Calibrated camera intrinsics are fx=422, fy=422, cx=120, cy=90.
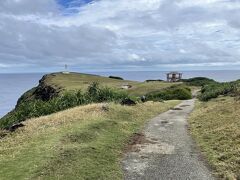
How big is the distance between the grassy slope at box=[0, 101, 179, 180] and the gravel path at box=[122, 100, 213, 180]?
789 millimetres

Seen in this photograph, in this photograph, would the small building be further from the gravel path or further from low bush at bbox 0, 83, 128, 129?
the gravel path

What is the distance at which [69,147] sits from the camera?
1888 centimetres

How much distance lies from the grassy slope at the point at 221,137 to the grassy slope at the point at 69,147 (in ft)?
13.1

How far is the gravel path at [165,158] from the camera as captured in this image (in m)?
16.0

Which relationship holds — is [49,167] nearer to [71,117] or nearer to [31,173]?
[31,173]

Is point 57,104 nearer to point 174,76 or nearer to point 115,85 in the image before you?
point 115,85

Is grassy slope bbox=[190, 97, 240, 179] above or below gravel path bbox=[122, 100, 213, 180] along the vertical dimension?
above

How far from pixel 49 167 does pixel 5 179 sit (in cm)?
177

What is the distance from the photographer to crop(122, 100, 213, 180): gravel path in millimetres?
16016

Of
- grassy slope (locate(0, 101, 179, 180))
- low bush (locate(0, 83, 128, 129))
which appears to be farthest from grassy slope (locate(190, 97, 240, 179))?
low bush (locate(0, 83, 128, 129))

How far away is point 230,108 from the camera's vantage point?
32.9m

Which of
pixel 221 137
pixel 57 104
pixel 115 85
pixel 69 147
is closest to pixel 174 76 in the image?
pixel 115 85

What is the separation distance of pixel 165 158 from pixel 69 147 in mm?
4312

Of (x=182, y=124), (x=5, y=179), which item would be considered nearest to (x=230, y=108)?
(x=182, y=124)
